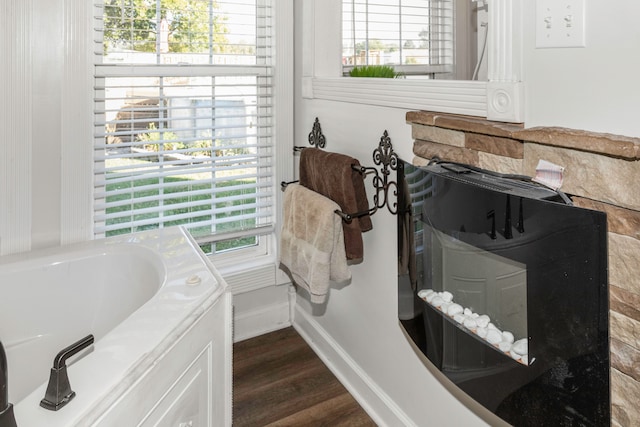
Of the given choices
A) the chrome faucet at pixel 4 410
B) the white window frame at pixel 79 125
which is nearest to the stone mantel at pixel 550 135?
the chrome faucet at pixel 4 410

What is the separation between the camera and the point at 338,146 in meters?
2.09

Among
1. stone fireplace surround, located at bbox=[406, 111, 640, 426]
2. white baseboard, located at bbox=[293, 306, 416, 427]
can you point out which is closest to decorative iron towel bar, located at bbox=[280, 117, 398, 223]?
stone fireplace surround, located at bbox=[406, 111, 640, 426]

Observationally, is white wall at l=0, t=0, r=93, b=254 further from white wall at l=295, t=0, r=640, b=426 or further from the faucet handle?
the faucet handle

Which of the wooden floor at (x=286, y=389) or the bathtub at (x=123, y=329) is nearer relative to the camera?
the bathtub at (x=123, y=329)

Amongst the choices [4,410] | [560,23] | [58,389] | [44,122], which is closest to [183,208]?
[44,122]

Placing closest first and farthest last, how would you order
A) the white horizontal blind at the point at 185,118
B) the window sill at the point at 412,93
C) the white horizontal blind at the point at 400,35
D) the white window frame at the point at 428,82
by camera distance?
1. the white window frame at the point at 428,82
2. the window sill at the point at 412,93
3. the white horizontal blind at the point at 185,118
4. the white horizontal blind at the point at 400,35

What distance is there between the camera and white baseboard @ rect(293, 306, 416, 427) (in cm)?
187

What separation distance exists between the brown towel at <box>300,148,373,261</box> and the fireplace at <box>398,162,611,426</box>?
1.32ft

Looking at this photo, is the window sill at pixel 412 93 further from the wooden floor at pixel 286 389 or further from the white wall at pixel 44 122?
the wooden floor at pixel 286 389

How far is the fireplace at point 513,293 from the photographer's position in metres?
0.92

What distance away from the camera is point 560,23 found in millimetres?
1018

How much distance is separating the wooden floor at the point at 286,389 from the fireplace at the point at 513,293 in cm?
76

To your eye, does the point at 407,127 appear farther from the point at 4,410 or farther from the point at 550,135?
the point at 4,410

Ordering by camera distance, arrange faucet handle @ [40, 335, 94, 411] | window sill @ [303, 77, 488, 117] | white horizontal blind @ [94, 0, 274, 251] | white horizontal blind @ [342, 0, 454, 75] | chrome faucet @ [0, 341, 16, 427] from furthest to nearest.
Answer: white horizontal blind @ [342, 0, 454, 75]
white horizontal blind @ [94, 0, 274, 251]
window sill @ [303, 77, 488, 117]
faucet handle @ [40, 335, 94, 411]
chrome faucet @ [0, 341, 16, 427]
